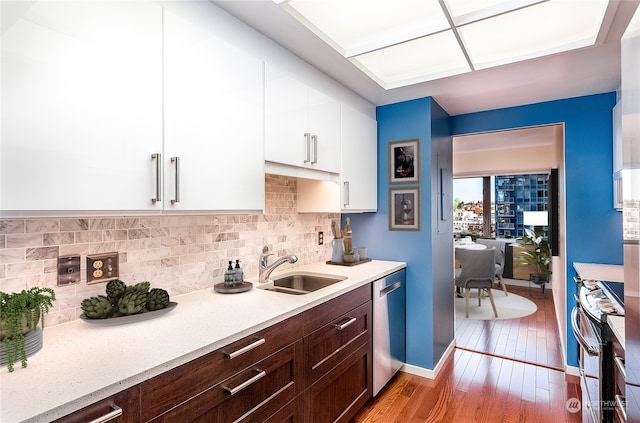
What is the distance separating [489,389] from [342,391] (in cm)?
133

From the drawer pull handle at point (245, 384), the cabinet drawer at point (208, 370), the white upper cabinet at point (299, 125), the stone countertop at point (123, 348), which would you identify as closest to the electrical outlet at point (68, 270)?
the stone countertop at point (123, 348)

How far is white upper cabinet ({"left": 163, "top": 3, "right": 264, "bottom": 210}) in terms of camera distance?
4.49 feet

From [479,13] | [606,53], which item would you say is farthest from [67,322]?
[606,53]

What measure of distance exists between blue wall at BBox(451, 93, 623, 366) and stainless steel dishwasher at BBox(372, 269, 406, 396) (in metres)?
1.39

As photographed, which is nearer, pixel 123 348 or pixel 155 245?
pixel 123 348

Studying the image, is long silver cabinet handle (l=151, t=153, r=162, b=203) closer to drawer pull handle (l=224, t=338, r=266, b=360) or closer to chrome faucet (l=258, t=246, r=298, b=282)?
drawer pull handle (l=224, t=338, r=266, b=360)

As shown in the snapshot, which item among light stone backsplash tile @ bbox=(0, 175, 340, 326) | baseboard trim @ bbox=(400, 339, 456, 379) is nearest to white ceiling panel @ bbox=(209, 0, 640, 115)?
light stone backsplash tile @ bbox=(0, 175, 340, 326)

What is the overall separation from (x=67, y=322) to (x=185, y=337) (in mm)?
564

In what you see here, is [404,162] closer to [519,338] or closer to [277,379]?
[277,379]

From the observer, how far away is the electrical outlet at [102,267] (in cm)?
144

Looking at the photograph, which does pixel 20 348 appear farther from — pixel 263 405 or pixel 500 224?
pixel 500 224

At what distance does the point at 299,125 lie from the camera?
2066 mm

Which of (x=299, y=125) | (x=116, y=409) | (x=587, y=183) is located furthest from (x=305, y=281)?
(x=587, y=183)

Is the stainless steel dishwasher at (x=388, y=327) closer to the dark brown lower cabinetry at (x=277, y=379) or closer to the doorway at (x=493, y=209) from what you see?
the dark brown lower cabinetry at (x=277, y=379)
